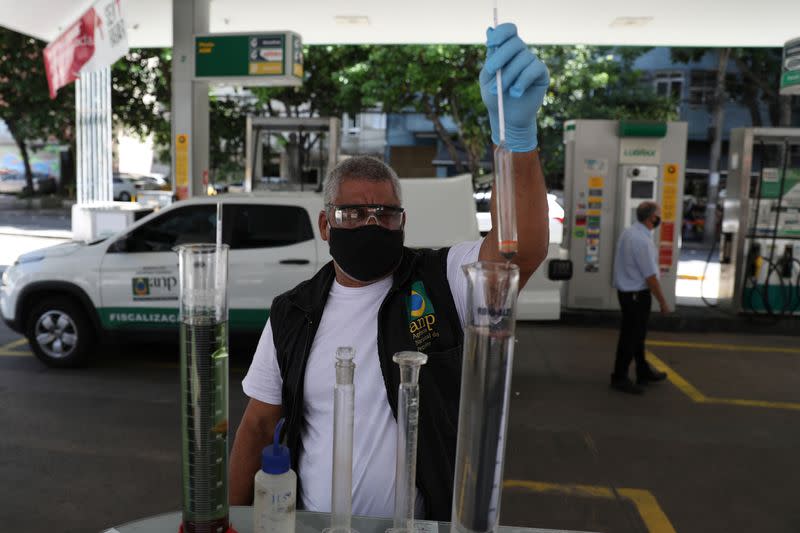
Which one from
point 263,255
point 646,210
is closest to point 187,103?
point 263,255

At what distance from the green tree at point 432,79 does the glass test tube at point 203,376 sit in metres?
19.0

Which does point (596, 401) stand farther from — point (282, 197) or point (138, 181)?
point (138, 181)

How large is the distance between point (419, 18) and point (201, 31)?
11.8 feet

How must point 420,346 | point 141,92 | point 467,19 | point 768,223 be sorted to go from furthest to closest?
point 141,92 → point 467,19 → point 768,223 → point 420,346

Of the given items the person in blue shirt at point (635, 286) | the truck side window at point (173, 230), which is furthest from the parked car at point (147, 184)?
the person in blue shirt at point (635, 286)

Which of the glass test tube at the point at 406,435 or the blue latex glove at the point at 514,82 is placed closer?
the glass test tube at the point at 406,435

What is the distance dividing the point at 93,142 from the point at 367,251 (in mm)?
16621

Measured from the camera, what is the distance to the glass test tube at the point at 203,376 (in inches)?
58.9

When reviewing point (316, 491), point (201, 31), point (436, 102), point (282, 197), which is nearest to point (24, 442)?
point (282, 197)

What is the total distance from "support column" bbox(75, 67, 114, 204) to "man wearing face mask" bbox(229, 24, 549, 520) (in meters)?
16.0

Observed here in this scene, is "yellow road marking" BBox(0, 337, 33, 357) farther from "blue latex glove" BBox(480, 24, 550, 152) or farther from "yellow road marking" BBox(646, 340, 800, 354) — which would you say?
A: "blue latex glove" BBox(480, 24, 550, 152)

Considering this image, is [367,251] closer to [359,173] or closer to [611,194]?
[359,173]

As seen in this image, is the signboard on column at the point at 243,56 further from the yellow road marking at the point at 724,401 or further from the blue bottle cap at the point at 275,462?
the blue bottle cap at the point at 275,462

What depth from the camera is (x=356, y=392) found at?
6.94 feet
